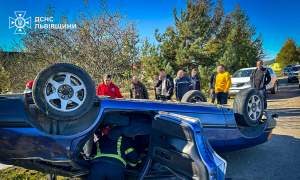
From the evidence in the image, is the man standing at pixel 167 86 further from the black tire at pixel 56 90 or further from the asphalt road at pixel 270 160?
the black tire at pixel 56 90

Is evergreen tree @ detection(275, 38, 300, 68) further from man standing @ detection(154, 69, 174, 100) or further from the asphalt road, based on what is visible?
man standing @ detection(154, 69, 174, 100)

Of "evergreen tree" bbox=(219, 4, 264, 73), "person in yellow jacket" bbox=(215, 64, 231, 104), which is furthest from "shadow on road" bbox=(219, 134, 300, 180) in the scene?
"evergreen tree" bbox=(219, 4, 264, 73)

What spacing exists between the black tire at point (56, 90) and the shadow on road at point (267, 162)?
253 centimetres

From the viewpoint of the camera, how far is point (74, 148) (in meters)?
2.17

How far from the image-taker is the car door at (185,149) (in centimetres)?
189

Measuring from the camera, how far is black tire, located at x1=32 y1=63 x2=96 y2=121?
2.04m

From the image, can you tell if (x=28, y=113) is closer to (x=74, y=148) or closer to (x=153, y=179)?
(x=74, y=148)

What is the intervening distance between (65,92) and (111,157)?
3.18 feet

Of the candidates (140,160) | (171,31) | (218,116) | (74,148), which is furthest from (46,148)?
(171,31)

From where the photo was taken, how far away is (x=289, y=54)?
36.2 metres

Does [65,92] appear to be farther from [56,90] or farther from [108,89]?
[108,89]

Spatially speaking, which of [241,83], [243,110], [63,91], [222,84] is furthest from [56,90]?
[241,83]

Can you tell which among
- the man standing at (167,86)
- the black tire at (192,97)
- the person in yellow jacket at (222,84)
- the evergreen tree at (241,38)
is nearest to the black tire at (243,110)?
the black tire at (192,97)

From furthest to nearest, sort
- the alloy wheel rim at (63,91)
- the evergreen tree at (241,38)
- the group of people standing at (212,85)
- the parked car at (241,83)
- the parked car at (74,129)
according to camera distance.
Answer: the evergreen tree at (241,38)
the parked car at (241,83)
the group of people standing at (212,85)
the alloy wheel rim at (63,91)
the parked car at (74,129)
